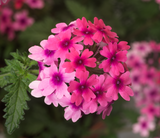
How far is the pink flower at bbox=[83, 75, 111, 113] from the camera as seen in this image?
42 cm

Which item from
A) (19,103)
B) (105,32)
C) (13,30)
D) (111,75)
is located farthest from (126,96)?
(13,30)

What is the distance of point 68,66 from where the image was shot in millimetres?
397

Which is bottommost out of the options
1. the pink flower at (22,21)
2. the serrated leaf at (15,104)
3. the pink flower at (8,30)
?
the pink flower at (8,30)

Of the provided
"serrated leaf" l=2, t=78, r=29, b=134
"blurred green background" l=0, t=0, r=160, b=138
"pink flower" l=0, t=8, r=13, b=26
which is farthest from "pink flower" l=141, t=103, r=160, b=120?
"pink flower" l=0, t=8, r=13, b=26

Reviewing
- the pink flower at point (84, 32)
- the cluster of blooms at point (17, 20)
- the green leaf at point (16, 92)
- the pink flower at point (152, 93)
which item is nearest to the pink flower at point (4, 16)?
the cluster of blooms at point (17, 20)

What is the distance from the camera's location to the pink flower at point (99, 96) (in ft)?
1.37

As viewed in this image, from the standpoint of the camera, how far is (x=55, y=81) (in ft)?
1.40

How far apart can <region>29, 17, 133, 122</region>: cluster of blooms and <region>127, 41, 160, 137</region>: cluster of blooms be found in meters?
0.71

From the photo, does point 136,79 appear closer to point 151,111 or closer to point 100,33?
point 151,111

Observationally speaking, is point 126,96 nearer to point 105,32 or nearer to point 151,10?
point 105,32

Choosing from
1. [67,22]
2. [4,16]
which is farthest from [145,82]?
[4,16]

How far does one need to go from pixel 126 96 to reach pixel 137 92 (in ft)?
2.69

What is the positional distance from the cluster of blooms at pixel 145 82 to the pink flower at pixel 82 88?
754 mm

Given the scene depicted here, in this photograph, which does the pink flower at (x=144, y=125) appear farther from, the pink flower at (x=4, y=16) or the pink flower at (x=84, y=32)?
the pink flower at (x=4, y=16)
